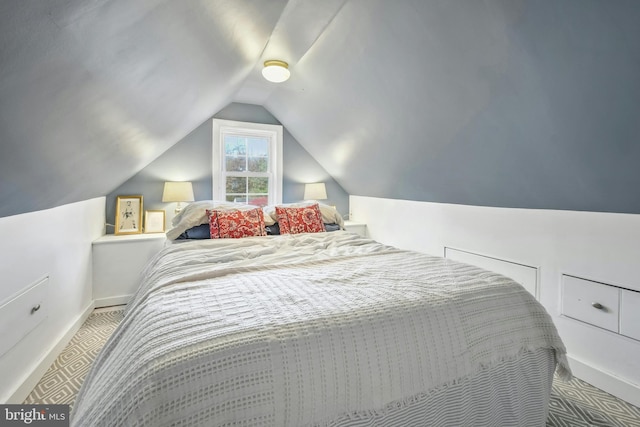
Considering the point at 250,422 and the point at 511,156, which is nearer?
the point at 250,422

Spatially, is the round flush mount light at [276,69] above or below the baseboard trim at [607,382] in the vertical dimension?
above

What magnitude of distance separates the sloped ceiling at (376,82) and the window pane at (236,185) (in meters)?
1.15

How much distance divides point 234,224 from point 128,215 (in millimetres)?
1337

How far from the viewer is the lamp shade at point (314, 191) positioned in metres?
4.07

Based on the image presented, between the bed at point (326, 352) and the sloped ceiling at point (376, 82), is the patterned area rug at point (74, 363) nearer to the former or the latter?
the bed at point (326, 352)

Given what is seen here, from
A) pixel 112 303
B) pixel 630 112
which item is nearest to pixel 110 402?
pixel 630 112

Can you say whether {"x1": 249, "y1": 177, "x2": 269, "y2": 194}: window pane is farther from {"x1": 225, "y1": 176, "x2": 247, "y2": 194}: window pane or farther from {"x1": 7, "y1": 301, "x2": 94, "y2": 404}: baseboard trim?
{"x1": 7, "y1": 301, "x2": 94, "y2": 404}: baseboard trim

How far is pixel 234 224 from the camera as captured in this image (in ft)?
9.01

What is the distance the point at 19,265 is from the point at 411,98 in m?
2.55

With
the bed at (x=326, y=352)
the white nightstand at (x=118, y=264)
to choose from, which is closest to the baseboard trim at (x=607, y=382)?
the bed at (x=326, y=352)

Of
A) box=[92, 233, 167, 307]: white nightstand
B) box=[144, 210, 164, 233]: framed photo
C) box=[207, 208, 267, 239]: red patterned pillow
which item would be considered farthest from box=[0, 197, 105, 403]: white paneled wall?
box=[207, 208, 267, 239]: red patterned pillow

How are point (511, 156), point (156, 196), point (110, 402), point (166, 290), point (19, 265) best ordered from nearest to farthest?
point (110, 402), point (166, 290), point (19, 265), point (511, 156), point (156, 196)

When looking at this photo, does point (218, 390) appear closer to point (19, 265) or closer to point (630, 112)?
point (19, 265)

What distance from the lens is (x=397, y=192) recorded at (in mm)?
3477
